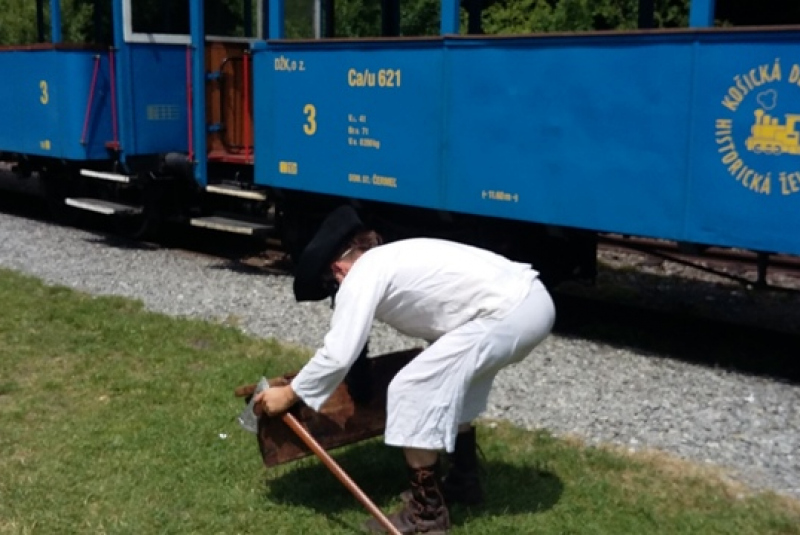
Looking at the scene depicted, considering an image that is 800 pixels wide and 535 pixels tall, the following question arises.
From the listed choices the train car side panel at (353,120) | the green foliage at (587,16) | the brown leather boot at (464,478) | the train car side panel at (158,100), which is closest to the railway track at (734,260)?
the train car side panel at (353,120)

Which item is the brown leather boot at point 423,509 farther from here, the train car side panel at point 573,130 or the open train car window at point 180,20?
the open train car window at point 180,20

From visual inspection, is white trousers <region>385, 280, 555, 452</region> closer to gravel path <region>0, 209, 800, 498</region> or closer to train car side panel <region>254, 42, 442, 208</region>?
gravel path <region>0, 209, 800, 498</region>

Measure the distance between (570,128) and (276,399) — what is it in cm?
371

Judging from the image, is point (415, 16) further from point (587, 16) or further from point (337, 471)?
point (337, 471)

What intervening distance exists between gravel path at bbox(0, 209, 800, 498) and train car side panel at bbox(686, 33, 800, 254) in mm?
883

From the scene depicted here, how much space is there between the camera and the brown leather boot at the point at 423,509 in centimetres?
417

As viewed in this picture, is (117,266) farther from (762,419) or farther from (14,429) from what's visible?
(762,419)

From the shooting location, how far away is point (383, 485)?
4.78 m

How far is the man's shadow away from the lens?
14.9 feet

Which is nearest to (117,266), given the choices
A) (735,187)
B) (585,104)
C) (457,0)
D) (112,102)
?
(112,102)

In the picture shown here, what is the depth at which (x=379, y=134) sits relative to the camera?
27.8 feet

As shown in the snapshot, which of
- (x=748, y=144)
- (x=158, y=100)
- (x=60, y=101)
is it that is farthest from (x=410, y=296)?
(x=60, y=101)

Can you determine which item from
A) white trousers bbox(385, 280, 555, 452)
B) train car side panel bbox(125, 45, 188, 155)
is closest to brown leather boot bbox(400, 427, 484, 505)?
white trousers bbox(385, 280, 555, 452)

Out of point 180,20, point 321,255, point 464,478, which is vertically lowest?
point 464,478
